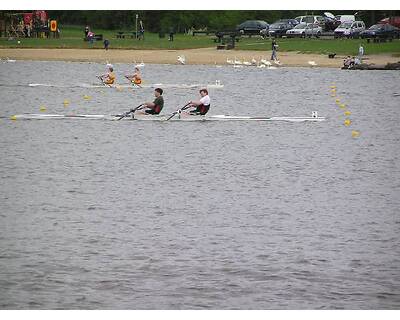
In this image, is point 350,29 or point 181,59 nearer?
point 350,29

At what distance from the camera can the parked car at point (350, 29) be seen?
1420 inches

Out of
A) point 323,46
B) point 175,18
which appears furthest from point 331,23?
point 175,18

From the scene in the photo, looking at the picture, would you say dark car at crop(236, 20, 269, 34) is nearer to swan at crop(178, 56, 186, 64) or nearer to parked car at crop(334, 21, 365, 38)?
parked car at crop(334, 21, 365, 38)

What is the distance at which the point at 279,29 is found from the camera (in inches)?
1720

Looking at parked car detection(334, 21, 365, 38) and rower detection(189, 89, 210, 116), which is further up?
parked car detection(334, 21, 365, 38)

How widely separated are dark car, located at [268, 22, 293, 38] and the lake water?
4043mm

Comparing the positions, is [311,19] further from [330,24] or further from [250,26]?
[330,24]

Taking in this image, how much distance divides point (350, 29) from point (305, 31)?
5.08m

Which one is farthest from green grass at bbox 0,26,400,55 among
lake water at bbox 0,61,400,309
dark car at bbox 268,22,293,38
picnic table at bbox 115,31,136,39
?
lake water at bbox 0,61,400,309

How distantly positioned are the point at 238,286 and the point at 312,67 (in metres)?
37.1

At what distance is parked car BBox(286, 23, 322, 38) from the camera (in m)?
42.7

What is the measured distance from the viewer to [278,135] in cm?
3241

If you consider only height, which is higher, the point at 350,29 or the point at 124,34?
the point at 124,34

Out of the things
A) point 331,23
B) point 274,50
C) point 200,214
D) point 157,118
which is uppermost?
point 331,23
